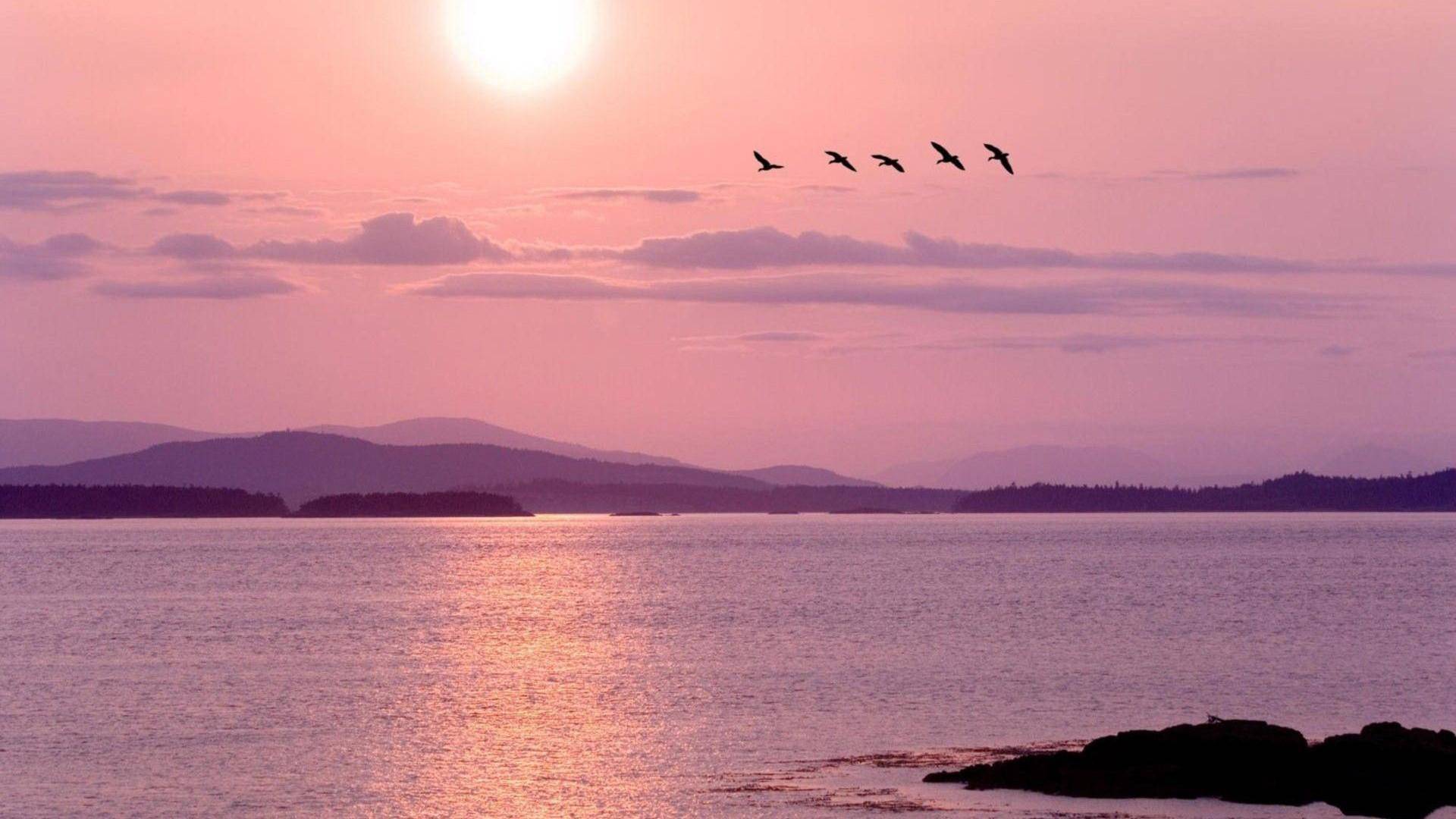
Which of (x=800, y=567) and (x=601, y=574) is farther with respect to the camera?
(x=800, y=567)

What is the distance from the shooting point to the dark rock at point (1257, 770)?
44156 millimetres

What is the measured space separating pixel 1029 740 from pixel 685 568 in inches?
5641

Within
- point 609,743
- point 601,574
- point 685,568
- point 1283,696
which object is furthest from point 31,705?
point 685,568

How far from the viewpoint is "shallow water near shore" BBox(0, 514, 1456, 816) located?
4875cm

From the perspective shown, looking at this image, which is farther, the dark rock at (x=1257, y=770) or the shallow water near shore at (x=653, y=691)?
the shallow water near shore at (x=653, y=691)

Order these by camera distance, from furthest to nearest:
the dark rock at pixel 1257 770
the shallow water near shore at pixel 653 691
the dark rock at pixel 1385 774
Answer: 1. the shallow water near shore at pixel 653 691
2. the dark rock at pixel 1257 770
3. the dark rock at pixel 1385 774

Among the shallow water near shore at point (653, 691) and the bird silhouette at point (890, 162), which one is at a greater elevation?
the bird silhouette at point (890, 162)

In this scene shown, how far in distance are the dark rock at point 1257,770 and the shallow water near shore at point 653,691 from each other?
100 cm

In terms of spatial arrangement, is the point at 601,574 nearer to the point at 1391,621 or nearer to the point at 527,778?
the point at 1391,621

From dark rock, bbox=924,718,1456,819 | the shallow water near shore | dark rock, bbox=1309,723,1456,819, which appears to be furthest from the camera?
the shallow water near shore

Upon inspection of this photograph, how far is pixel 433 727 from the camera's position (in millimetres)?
61406

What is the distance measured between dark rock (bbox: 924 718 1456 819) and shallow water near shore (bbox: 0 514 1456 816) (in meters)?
1.00

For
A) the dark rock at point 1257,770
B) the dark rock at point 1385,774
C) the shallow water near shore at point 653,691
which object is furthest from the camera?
the shallow water near shore at point 653,691

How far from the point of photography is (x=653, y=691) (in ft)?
237
